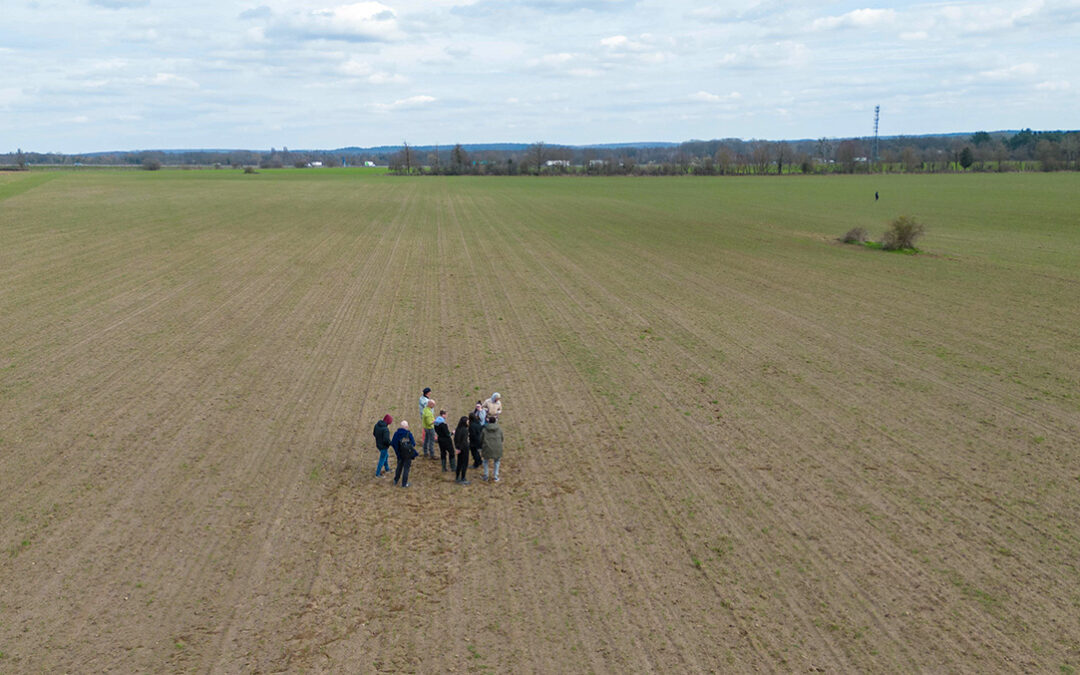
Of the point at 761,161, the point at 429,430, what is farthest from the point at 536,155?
the point at 429,430

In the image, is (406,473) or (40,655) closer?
(40,655)

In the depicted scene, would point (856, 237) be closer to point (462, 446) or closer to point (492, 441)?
point (492, 441)

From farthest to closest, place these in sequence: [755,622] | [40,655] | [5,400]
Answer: [5,400] → [755,622] → [40,655]

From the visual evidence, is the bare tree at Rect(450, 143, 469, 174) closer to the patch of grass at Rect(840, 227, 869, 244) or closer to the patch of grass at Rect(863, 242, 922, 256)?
the patch of grass at Rect(840, 227, 869, 244)

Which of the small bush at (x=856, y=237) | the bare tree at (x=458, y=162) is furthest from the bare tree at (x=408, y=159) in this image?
the small bush at (x=856, y=237)

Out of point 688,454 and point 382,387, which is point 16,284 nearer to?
point 382,387

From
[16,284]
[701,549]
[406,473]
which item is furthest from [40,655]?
[16,284]

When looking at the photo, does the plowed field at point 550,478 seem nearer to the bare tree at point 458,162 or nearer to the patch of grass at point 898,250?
the patch of grass at point 898,250
